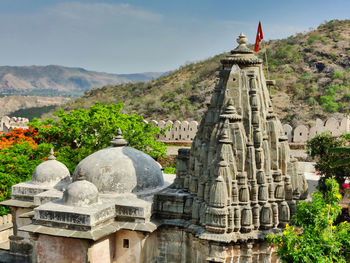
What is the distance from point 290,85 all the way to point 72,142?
4478 centimetres

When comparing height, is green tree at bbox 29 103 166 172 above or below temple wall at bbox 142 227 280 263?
above

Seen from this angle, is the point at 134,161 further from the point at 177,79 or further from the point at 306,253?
the point at 177,79

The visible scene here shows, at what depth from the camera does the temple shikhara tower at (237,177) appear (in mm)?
12242

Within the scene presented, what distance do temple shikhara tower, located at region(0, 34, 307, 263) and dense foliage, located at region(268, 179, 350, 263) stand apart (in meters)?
1.85

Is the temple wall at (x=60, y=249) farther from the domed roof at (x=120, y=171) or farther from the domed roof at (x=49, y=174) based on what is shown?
the domed roof at (x=49, y=174)

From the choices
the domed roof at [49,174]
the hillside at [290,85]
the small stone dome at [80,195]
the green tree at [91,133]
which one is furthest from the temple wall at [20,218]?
the hillside at [290,85]

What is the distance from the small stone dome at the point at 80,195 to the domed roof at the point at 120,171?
3.17 feet

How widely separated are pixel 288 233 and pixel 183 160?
4971 mm

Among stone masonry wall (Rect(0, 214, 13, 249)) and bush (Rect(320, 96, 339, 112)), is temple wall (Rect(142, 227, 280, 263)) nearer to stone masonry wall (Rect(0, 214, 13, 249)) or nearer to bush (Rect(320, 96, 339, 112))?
stone masonry wall (Rect(0, 214, 13, 249))

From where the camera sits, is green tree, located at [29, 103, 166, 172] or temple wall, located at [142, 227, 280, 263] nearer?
temple wall, located at [142, 227, 280, 263]

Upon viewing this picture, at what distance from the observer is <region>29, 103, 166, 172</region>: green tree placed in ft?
81.7

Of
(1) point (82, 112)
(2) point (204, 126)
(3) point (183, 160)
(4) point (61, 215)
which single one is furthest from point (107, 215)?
(1) point (82, 112)

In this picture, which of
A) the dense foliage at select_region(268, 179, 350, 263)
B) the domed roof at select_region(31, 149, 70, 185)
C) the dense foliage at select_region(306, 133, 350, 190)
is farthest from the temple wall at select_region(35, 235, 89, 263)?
the dense foliage at select_region(306, 133, 350, 190)

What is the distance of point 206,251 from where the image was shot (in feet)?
40.9
